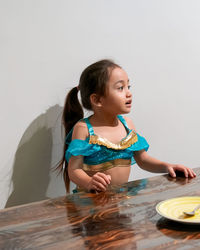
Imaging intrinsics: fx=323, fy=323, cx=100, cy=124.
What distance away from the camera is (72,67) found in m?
1.51

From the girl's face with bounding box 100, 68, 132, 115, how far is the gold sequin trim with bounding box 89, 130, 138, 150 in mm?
118

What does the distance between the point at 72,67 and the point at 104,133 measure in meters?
0.37

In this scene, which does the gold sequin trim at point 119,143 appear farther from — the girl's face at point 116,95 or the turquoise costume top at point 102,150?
the girl's face at point 116,95

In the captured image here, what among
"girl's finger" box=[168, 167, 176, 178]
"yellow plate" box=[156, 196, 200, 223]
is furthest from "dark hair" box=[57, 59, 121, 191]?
"yellow plate" box=[156, 196, 200, 223]

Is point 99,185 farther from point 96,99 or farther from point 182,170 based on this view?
point 96,99

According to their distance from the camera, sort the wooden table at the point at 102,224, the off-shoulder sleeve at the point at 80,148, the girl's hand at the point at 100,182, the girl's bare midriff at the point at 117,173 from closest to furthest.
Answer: the wooden table at the point at 102,224, the girl's hand at the point at 100,182, the off-shoulder sleeve at the point at 80,148, the girl's bare midriff at the point at 117,173

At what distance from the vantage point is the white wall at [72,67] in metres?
1.38

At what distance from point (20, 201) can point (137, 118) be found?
2.44ft

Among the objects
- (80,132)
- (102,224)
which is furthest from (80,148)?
(102,224)

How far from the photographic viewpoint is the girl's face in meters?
1.34

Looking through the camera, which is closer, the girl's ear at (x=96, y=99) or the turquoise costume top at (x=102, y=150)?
the turquoise costume top at (x=102, y=150)

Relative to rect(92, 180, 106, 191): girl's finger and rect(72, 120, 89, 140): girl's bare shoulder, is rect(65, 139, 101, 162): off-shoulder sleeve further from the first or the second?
rect(92, 180, 106, 191): girl's finger

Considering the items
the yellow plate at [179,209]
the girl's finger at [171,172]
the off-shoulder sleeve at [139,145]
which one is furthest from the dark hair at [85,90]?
the yellow plate at [179,209]

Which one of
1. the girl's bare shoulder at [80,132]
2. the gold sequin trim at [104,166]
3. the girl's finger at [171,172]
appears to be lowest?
the gold sequin trim at [104,166]
